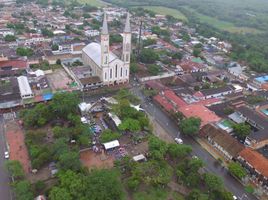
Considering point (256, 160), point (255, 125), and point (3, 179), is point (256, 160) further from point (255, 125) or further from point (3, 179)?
point (3, 179)

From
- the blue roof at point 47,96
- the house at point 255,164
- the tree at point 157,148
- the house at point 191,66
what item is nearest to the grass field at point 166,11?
the house at point 191,66

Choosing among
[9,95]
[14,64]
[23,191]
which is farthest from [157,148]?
[14,64]

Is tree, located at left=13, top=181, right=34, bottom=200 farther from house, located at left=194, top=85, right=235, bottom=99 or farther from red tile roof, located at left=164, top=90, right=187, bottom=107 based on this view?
house, located at left=194, top=85, right=235, bottom=99

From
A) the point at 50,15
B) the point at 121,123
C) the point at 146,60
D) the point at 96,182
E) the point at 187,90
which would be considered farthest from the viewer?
the point at 50,15

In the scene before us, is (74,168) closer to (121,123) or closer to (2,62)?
(121,123)

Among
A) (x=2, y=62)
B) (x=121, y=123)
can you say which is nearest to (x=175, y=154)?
(x=121, y=123)

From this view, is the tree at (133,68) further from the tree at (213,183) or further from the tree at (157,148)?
the tree at (213,183)

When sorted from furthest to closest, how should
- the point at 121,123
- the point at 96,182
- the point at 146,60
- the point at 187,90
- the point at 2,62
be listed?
the point at 146,60 < the point at 2,62 < the point at 187,90 < the point at 121,123 < the point at 96,182
